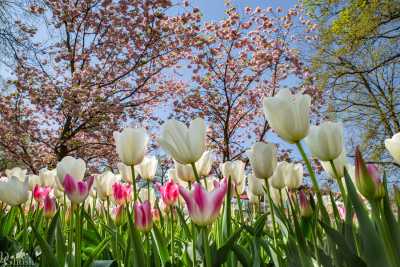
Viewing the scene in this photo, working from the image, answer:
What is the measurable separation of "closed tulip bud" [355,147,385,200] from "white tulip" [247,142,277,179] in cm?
46

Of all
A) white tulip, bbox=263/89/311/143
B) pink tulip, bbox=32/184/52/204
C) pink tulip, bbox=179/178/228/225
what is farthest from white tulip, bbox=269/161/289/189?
pink tulip, bbox=32/184/52/204

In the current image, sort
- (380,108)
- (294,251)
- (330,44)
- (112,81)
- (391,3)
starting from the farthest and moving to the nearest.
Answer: (380,108) → (330,44) → (112,81) → (391,3) → (294,251)

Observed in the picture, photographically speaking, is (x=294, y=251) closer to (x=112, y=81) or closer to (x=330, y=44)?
(x=112, y=81)

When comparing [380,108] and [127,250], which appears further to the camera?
[380,108]

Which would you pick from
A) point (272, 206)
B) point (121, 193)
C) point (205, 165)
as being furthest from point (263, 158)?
point (121, 193)

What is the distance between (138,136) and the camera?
3.96 ft

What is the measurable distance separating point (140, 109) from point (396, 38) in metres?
7.01

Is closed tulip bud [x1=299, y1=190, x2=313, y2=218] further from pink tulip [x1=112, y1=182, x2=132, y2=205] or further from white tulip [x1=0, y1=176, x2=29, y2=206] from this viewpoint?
white tulip [x1=0, y1=176, x2=29, y2=206]

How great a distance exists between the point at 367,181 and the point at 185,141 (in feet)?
1.52

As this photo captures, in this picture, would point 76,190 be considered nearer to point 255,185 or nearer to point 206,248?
point 206,248

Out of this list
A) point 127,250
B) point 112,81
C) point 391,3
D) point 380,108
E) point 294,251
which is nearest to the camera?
point 294,251

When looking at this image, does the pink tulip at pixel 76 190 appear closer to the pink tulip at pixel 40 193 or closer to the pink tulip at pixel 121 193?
the pink tulip at pixel 121 193

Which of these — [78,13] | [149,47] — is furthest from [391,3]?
[78,13]

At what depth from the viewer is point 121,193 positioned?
1632 millimetres
